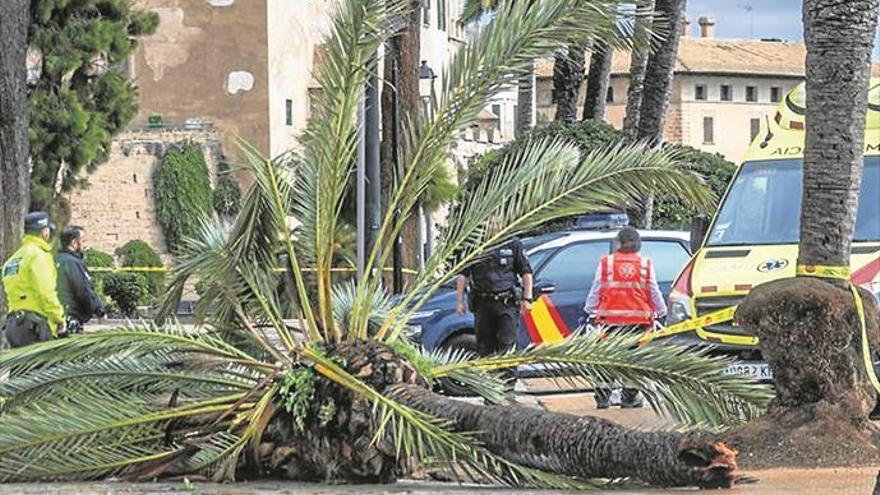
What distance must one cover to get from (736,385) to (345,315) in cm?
238

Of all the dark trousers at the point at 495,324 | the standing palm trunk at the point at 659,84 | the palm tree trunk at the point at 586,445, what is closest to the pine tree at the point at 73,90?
the standing palm trunk at the point at 659,84

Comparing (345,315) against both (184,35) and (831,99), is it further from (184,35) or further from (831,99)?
(184,35)

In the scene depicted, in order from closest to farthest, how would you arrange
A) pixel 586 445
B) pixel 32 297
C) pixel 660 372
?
pixel 586 445 → pixel 660 372 → pixel 32 297

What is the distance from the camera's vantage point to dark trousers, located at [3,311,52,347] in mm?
12539

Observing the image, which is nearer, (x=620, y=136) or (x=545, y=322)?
(x=545, y=322)

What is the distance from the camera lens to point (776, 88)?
316ft

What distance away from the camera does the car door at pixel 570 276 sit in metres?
16.2

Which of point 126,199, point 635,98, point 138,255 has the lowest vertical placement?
point 138,255

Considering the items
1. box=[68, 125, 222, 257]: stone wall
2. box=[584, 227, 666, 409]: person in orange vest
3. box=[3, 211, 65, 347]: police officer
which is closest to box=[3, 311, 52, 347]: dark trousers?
box=[3, 211, 65, 347]: police officer

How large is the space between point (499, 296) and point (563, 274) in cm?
292

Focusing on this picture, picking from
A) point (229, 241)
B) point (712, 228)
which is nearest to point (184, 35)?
point (712, 228)

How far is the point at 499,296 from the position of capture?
1367 centimetres

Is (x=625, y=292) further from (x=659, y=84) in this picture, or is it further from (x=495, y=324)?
(x=659, y=84)

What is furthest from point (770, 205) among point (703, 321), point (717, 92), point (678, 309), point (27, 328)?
point (717, 92)
